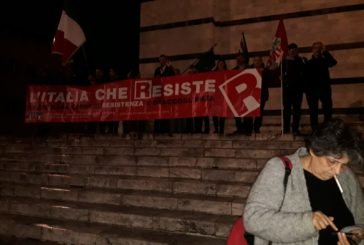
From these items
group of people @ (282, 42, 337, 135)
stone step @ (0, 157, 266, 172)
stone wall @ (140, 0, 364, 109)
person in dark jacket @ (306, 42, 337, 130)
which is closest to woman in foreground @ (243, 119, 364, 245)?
stone step @ (0, 157, 266, 172)

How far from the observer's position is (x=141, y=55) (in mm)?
13883

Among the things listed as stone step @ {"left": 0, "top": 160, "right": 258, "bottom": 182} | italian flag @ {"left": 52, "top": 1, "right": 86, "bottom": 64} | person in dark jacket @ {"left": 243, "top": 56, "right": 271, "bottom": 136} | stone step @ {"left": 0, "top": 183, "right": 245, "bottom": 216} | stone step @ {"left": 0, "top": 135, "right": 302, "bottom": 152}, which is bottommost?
stone step @ {"left": 0, "top": 183, "right": 245, "bottom": 216}

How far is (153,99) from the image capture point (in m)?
9.31

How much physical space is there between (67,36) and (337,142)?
9.52m

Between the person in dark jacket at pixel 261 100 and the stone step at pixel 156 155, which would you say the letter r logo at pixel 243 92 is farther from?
the stone step at pixel 156 155

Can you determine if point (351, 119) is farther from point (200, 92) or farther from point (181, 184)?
point (181, 184)

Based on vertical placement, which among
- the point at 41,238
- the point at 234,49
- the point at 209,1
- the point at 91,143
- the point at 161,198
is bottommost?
the point at 41,238

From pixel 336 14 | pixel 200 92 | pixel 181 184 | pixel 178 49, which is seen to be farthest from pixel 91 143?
pixel 336 14

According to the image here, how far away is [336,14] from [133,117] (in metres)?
6.64

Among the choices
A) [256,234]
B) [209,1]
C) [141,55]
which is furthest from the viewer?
[141,55]

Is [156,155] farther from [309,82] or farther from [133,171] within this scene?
[309,82]

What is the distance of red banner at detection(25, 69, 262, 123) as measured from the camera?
27.7 ft

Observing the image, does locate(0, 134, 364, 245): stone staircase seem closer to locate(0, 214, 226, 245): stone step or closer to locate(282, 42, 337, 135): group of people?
locate(0, 214, 226, 245): stone step

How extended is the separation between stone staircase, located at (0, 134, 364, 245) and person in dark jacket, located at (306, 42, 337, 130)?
168cm
